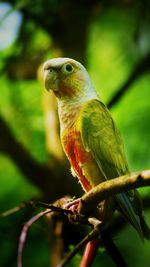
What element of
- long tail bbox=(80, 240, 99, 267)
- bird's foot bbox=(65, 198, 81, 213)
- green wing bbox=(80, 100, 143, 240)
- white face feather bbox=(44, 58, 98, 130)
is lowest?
long tail bbox=(80, 240, 99, 267)

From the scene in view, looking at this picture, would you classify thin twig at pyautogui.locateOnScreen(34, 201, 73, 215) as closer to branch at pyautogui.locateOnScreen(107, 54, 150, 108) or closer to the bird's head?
the bird's head

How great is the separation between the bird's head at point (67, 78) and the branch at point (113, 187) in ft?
1.47

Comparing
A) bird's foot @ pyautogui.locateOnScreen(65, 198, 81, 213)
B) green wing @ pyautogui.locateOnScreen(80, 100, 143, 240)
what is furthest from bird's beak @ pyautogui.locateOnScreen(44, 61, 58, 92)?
bird's foot @ pyautogui.locateOnScreen(65, 198, 81, 213)

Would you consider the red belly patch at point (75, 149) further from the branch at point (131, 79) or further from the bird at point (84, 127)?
the branch at point (131, 79)

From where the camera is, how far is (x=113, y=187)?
3.97 ft

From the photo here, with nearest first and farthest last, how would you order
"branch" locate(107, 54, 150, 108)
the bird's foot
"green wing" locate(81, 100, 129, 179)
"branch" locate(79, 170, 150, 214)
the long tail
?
"branch" locate(79, 170, 150, 214) < the long tail < the bird's foot < "green wing" locate(81, 100, 129, 179) < "branch" locate(107, 54, 150, 108)

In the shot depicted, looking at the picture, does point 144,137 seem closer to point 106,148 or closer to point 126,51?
point 126,51

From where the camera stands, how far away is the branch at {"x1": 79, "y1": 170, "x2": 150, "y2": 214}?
1.11m

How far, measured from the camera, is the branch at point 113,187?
3.65ft

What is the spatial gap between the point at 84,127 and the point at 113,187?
68 centimetres

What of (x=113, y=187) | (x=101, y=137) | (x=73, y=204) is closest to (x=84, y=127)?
(x=101, y=137)

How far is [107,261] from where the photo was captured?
2.10 m

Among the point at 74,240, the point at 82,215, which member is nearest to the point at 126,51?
the point at 74,240

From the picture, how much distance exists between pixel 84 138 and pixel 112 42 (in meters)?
2.64
